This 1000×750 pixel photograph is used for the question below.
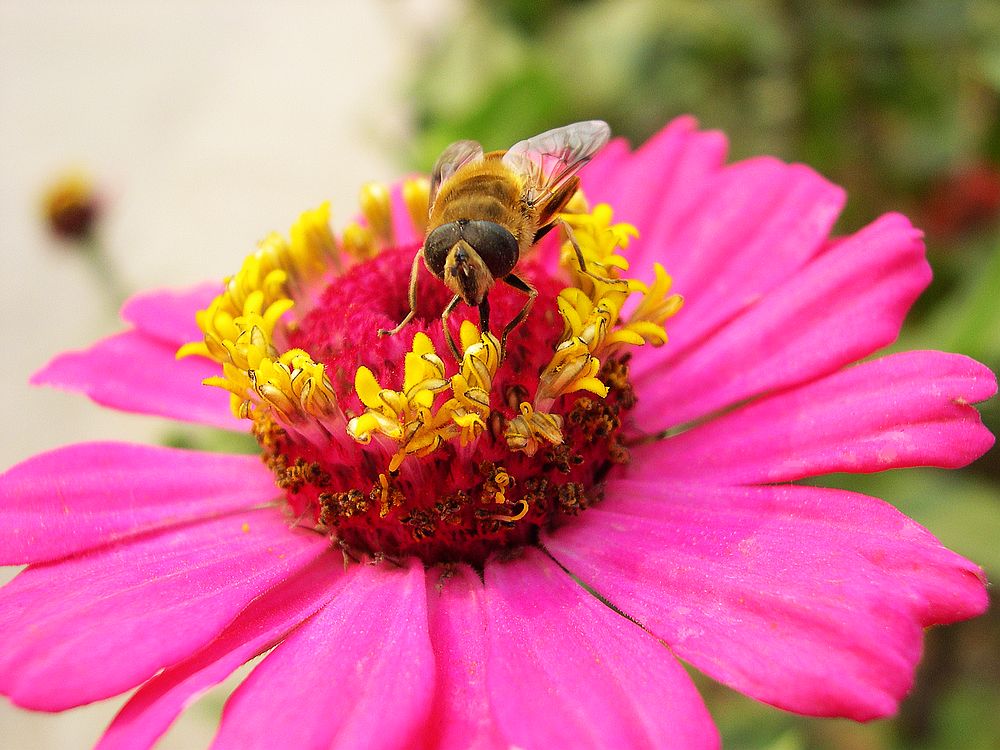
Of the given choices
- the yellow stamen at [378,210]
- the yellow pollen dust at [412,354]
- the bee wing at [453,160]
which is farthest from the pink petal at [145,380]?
the bee wing at [453,160]

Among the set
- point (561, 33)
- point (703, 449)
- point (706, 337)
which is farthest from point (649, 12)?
point (703, 449)

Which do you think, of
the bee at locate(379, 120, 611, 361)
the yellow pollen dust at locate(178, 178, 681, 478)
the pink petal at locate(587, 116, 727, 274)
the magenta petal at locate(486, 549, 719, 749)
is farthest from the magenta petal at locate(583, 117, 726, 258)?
the magenta petal at locate(486, 549, 719, 749)

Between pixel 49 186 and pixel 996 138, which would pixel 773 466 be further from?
pixel 49 186

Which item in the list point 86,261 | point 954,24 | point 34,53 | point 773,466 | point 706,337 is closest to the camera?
point 773,466

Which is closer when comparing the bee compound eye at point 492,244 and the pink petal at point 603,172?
the bee compound eye at point 492,244

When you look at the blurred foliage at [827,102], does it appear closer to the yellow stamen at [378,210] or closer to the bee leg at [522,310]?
the yellow stamen at [378,210]

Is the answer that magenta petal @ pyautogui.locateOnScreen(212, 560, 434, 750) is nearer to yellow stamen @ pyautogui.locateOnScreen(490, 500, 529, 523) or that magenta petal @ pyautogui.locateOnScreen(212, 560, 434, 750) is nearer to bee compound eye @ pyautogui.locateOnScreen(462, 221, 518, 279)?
yellow stamen @ pyautogui.locateOnScreen(490, 500, 529, 523)
